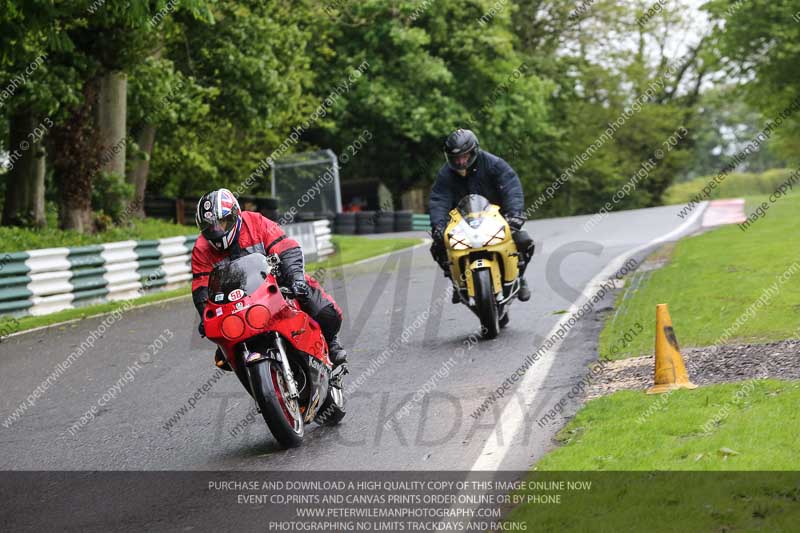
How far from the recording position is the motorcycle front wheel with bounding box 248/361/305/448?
676 cm

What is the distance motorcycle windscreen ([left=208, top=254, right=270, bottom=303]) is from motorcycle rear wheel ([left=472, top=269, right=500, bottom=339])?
3.85 meters

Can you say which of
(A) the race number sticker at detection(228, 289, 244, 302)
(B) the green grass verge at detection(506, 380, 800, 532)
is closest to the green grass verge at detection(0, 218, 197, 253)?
(A) the race number sticker at detection(228, 289, 244, 302)

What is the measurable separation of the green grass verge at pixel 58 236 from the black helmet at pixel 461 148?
10371 mm

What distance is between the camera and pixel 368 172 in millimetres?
46750

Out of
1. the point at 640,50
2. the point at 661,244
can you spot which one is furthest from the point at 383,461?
the point at 640,50

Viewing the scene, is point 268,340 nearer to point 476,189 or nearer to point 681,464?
point 681,464

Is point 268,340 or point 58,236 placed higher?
point 268,340

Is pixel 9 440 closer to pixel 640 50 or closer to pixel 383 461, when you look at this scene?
pixel 383 461

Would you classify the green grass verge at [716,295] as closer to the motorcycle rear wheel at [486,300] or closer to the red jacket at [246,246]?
the motorcycle rear wheel at [486,300]

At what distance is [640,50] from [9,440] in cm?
5710

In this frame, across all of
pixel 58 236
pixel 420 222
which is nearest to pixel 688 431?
pixel 58 236

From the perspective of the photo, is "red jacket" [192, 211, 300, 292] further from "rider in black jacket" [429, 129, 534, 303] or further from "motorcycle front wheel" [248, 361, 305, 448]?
"rider in black jacket" [429, 129, 534, 303]

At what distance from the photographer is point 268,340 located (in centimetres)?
699

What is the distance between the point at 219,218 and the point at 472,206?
4.27 metres
